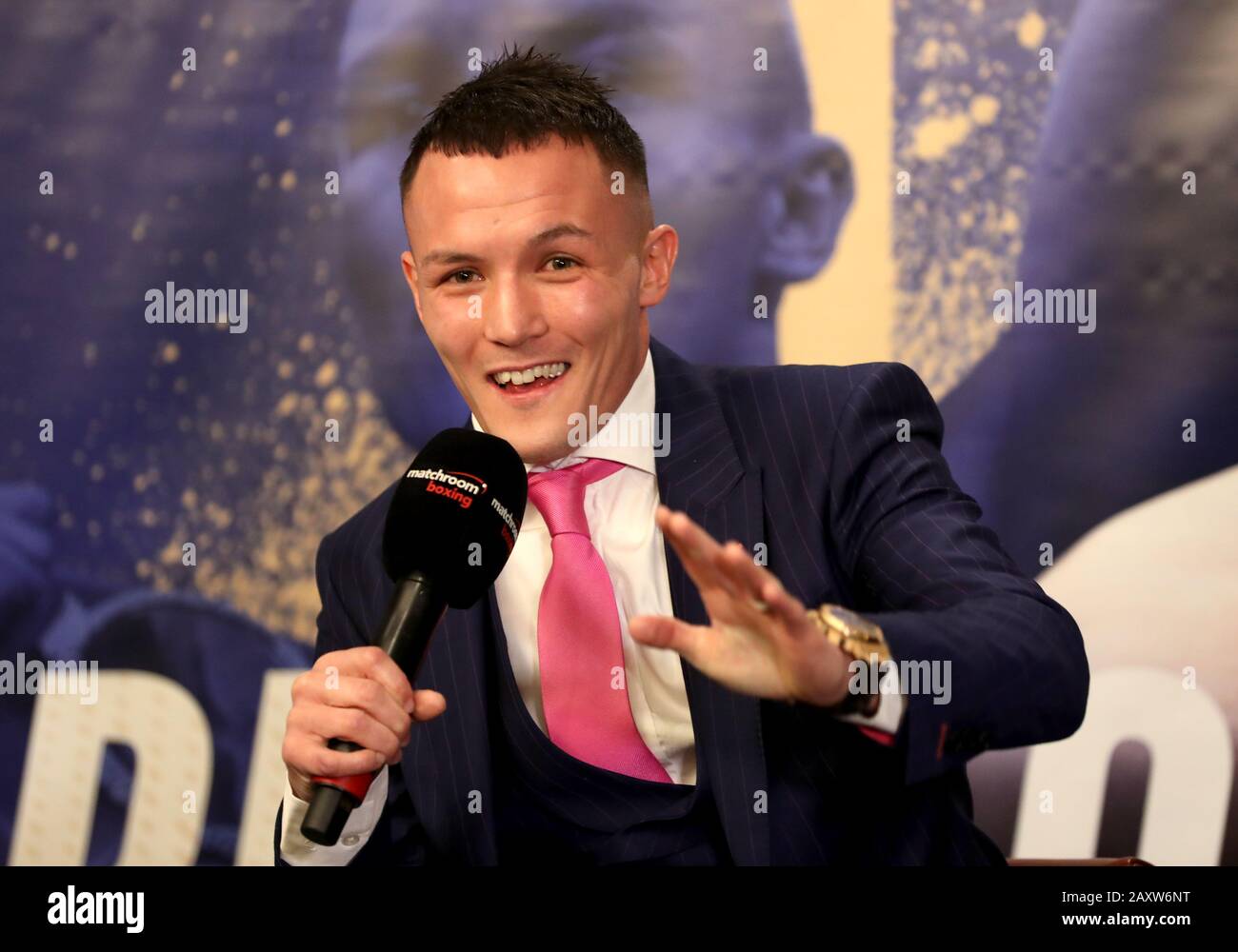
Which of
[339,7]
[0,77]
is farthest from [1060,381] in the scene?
[0,77]

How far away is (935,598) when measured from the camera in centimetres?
171

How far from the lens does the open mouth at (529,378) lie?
6.72 ft

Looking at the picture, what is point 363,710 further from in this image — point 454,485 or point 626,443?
point 626,443

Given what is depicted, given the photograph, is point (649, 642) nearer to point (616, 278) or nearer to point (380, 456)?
point (616, 278)

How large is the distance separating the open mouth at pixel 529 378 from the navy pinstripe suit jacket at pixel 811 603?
17 cm

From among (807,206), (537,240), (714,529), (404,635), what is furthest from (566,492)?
(807,206)

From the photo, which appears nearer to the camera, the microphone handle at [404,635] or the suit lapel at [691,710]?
the microphone handle at [404,635]

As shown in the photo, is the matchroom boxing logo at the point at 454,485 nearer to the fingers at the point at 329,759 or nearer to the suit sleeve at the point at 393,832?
the fingers at the point at 329,759

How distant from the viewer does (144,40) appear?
3.28 m

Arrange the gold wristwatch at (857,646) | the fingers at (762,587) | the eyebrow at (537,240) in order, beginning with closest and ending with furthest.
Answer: the fingers at (762,587), the gold wristwatch at (857,646), the eyebrow at (537,240)

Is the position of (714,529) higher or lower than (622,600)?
higher

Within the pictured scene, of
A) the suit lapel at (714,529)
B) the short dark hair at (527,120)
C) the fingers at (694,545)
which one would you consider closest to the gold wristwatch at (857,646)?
the fingers at (694,545)

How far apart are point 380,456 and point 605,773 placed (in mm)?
1539

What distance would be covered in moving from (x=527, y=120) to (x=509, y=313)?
0.30 metres
